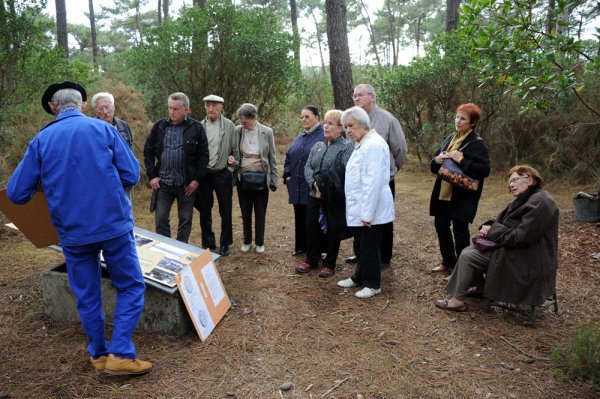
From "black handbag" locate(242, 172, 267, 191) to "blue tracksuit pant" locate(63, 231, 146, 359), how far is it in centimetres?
253

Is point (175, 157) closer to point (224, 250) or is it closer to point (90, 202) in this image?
point (224, 250)

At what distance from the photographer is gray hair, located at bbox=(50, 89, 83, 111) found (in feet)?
10.3

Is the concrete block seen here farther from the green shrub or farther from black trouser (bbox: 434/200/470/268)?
the green shrub

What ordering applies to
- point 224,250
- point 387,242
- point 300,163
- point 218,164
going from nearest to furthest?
point 387,242, point 300,163, point 218,164, point 224,250

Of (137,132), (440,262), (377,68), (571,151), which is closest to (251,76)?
(137,132)

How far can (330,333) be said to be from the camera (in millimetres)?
3926

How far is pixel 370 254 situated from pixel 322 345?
1134mm

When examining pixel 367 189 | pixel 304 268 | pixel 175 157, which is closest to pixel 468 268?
pixel 367 189

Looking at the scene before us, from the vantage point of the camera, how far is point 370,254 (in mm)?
4516

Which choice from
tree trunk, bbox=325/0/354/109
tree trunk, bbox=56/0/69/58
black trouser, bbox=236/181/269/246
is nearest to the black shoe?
black trouser, bbox=236/181/269/246

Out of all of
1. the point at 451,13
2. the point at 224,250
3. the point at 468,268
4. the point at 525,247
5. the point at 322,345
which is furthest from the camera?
the point at 451,13

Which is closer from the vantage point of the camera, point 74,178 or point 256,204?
point 74,178

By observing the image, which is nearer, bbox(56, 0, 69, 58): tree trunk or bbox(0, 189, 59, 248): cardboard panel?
bbox(0, 189, 59, 248): cardboard panel

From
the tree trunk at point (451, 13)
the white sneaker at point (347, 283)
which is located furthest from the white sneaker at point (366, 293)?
the tree trunk at point (451, 13)
